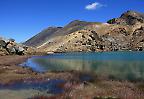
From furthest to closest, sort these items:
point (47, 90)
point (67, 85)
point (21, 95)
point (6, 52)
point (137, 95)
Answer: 1. point (6, 52)
2. point (67, 85)
3. point (47, 90)
4. point (21, 95)
5. point (137, 95)

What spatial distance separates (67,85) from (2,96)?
1153 cm

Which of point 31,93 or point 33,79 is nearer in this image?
point 31,93

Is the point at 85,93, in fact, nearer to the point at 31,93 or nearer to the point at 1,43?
the point at 31,93

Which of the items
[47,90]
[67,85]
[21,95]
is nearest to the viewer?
[21,95]

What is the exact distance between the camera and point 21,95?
3544 centimetres

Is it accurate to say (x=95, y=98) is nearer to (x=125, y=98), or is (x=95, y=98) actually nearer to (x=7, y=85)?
(x=125, y=98)

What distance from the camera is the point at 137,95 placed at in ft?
107

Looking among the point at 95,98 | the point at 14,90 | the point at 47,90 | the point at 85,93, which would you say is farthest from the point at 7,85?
the point at 95,98

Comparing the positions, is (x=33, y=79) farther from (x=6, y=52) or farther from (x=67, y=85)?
(x=6, y=52)

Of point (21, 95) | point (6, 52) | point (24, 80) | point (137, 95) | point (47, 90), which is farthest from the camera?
point (6, 52)

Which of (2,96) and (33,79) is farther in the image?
(33,79)

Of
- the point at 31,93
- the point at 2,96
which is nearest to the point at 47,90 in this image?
the point at 31,93

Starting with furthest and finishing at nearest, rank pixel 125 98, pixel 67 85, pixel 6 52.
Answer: pixel 6 52
pixel 67 85
pixel 125 98

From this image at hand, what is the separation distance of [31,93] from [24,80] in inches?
536
